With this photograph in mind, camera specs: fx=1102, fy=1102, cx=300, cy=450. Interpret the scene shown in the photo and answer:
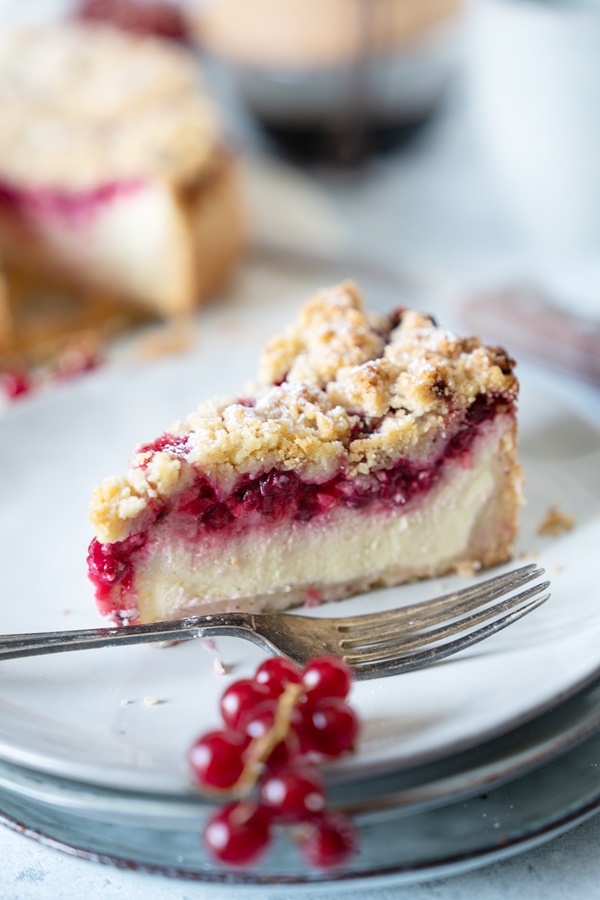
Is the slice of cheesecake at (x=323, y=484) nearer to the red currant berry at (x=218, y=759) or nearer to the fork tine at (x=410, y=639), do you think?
the fork tine at (x=410, y=639)

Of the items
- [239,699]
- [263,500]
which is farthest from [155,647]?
[239,699]

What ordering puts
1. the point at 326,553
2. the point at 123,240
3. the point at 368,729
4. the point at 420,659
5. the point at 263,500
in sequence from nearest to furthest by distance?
the point at 368,729
the point at 420,659
the point at 263,500
the point at 326,553
the point at 123,240

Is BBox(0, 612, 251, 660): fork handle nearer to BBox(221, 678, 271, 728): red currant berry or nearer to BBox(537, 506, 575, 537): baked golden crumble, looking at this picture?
BBox(221, 678, 271, 728): red currant berry

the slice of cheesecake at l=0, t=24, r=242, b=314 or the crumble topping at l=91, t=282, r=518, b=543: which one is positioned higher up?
the slice of cheesecake at l=0, t=24, r=242, b=314

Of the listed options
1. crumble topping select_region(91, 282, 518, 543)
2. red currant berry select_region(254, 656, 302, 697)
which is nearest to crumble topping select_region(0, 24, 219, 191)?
crumble topping select_region(91, 282, 518, 543)

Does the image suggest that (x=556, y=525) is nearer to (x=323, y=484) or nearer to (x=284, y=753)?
(x=323, y=484)

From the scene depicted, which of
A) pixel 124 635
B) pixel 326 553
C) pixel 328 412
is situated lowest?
pixel 124 635

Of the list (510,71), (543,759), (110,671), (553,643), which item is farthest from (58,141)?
(543,759)
